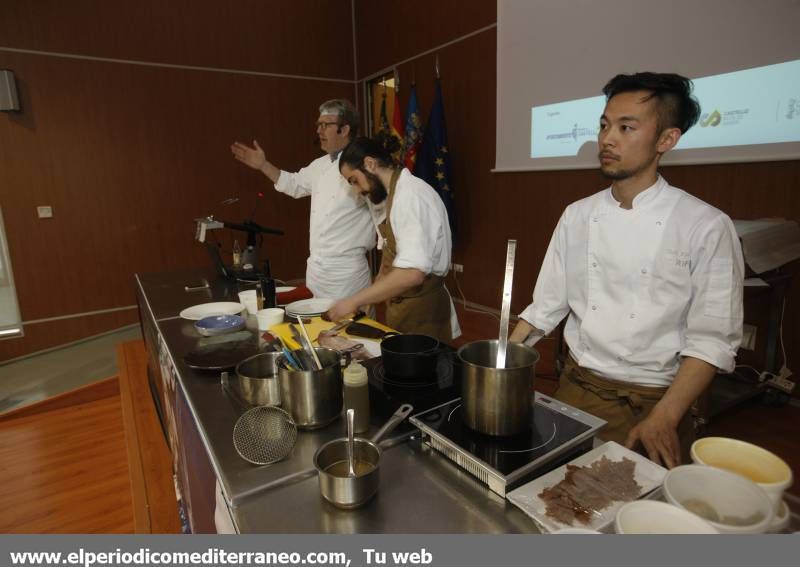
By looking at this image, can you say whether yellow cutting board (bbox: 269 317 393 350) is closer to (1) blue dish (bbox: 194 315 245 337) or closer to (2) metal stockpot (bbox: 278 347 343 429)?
(1) blue dish (bbox: 194 315 245 337)

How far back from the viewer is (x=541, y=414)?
96cm

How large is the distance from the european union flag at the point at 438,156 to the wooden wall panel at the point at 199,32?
1.88 m

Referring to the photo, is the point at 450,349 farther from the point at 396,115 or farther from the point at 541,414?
the point at 396,115

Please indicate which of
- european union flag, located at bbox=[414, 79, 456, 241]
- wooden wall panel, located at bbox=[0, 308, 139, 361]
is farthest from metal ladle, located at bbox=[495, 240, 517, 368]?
wooden wall panel, located at bbox=[0, 308, 139, 361]

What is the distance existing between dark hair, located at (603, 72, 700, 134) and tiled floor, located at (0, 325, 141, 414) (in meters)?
3.61

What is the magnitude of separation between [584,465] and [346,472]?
42cm

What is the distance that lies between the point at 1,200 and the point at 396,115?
3777 mm

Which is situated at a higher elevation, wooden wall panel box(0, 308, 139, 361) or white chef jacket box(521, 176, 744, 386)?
white chef jacket box(521, 176, 744, 386)

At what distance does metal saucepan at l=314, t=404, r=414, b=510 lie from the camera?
779 millimetres

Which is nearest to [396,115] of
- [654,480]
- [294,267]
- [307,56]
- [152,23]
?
[307,56]

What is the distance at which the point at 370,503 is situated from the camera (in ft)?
2.67

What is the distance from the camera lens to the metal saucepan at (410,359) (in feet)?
3.76

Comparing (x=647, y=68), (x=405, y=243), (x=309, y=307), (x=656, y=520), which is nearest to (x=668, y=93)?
(x=405, y=243)

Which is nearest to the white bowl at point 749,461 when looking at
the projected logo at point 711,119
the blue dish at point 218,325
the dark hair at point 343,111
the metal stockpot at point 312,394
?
the metal stockpot at point 312,394
